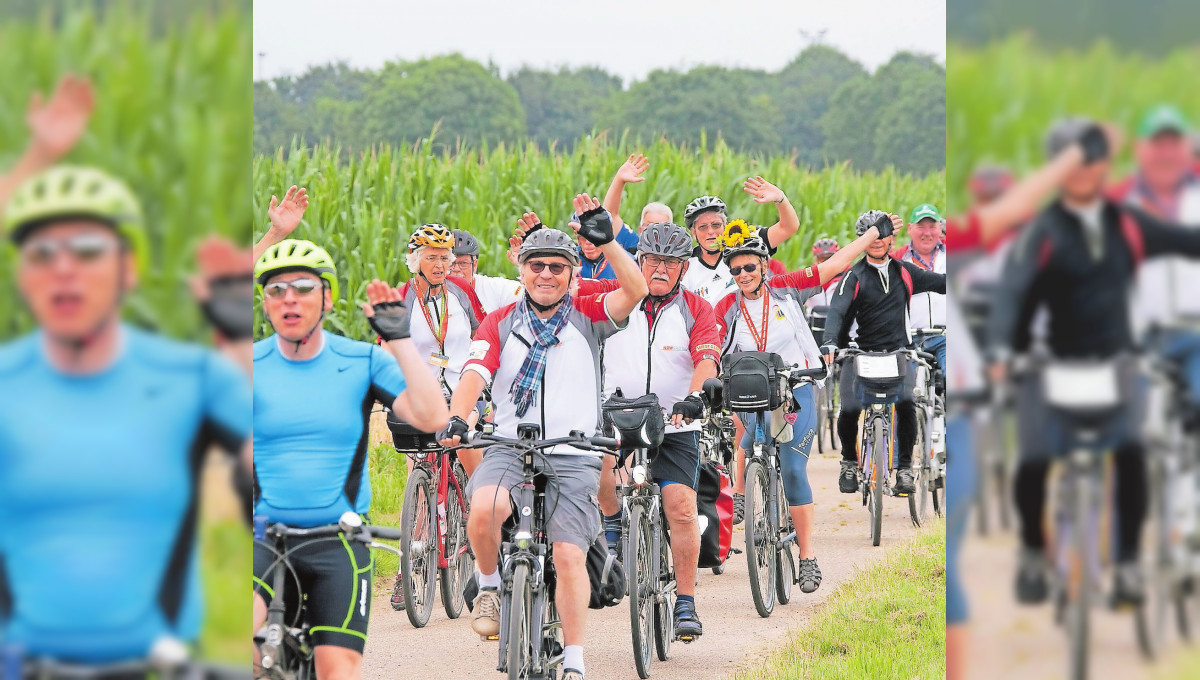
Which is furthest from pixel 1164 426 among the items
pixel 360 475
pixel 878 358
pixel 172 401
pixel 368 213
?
pixel 368 213

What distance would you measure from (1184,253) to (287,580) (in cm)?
352

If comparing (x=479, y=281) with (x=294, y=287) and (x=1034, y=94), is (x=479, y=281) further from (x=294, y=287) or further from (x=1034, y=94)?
(x=1034, y=94)

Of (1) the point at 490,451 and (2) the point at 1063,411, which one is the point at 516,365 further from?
(2) the point at 1063,411

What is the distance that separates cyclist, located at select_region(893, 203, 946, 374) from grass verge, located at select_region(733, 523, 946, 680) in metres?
2.55

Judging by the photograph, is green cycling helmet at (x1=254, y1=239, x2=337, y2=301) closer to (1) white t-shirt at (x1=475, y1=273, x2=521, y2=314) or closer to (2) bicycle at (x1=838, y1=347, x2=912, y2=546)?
(1) white t-shirt at (x1=475, y1=273, x2=521, y2=314)

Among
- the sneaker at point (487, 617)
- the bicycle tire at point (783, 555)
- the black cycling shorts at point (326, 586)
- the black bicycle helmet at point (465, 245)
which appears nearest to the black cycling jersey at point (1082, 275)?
the black cycling shorts at point (326, 586)

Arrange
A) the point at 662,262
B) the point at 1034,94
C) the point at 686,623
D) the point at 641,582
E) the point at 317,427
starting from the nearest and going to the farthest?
Result: the point at 1034,94
the point at 317,427
the point at 641,582
the point at 662,262
the point at 686,623

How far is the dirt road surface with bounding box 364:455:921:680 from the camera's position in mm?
7367

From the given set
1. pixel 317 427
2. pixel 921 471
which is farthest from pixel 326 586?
pixel 921 471

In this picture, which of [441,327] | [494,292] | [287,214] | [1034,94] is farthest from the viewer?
[494,292]

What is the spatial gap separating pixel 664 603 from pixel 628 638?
2.97 feet

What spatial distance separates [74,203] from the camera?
1.67 m

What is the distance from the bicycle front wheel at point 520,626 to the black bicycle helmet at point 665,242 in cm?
216

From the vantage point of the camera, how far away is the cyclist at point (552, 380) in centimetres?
596
